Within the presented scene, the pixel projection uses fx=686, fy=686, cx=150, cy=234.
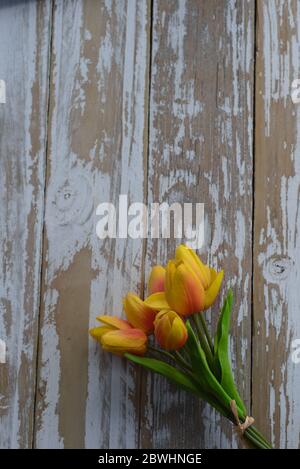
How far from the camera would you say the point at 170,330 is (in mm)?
968

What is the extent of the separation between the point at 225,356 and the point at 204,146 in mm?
340

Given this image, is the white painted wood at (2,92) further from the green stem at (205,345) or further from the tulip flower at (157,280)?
the green stem at (205,345)

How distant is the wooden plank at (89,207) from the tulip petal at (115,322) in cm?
6

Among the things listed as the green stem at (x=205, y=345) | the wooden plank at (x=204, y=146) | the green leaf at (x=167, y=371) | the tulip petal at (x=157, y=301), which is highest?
the wooden plank at (x=204, y=146)

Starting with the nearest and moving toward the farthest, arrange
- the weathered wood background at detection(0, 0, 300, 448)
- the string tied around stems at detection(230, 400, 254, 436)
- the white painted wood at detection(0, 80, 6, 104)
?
the string tied around stems at detection(230, 400, 254, 436) < the weathered wood background at detection(0, 0, 300, 448) < the white painted wood at detection(0, 80, 6, 104)

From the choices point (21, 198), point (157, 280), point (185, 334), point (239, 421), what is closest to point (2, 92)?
point (21, 198)

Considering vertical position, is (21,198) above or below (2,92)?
below

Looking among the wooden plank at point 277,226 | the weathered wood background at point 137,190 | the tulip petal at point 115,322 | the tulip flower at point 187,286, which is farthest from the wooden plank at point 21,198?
the wooden plank at point 277,226

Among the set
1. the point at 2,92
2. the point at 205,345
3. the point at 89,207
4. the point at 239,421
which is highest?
the point at 2,92

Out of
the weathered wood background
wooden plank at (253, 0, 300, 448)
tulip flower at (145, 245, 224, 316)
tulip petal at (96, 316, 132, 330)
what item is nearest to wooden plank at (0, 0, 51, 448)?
the weathered wood background

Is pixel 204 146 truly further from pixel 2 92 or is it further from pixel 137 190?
pixel 2 92

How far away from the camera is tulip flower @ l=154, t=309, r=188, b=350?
3.17ft

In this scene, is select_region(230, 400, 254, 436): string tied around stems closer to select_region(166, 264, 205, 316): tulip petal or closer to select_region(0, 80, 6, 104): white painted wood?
select_region(166, 264, 205, 316): tulip petal

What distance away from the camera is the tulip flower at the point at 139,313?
3.35ft
